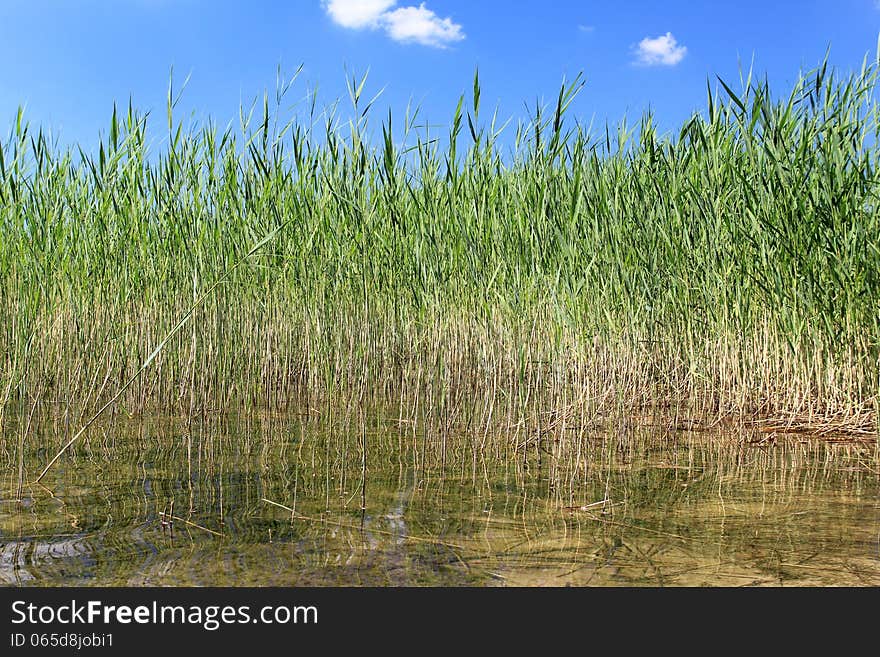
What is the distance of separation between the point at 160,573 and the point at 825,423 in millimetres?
3117

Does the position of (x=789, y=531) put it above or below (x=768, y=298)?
below

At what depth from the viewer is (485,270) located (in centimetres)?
356

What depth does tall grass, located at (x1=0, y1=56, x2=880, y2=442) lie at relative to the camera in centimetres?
319

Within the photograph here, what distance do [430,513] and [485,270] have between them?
1.57 metres

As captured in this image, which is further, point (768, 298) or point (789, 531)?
point (768, 298)

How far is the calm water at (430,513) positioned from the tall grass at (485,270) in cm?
26

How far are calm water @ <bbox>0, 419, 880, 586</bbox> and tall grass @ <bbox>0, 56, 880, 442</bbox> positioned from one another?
0.26 m

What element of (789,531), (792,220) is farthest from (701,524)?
(792,220)

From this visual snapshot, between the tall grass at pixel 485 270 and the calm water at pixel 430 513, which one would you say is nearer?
the calm water at pixel 430 513

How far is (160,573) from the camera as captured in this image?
69.0 inches

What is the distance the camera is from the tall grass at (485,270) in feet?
10.5

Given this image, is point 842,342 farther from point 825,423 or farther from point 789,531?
point 789,531

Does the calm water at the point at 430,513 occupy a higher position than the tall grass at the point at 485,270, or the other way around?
the tall grass at the point at 485,270

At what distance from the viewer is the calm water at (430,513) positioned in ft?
5.93
